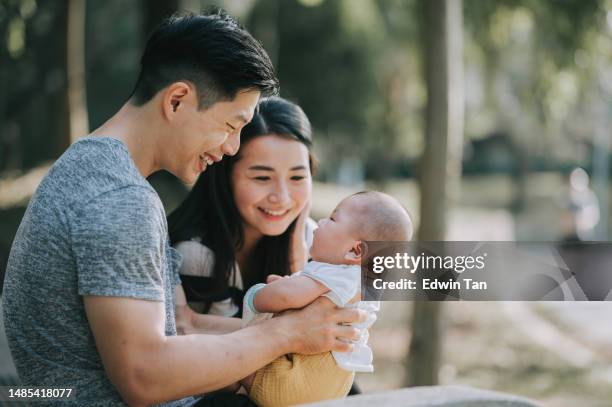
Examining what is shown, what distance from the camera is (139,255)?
172 centimetres

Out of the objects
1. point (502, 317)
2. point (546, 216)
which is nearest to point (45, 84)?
point (502, 317)

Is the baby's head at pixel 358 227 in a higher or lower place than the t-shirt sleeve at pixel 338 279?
higher

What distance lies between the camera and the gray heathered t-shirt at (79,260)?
1705 millimetres

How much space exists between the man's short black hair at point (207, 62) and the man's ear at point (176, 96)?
0.08ft

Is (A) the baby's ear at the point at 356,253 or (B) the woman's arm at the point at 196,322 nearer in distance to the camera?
(A) the baby's ear at the point at 356,253

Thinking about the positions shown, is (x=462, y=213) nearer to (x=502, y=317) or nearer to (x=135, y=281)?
(x=502, y=317)

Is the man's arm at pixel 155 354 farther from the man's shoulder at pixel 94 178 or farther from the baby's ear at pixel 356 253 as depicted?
the baby's ear at pixel 356 253

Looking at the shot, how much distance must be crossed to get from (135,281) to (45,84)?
16.1 meters

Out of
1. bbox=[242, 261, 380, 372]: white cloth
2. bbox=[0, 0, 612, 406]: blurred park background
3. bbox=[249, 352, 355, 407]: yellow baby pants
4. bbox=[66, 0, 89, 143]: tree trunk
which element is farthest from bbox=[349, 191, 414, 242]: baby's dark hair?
bbox=[66, 0, 89, 143]: tree trunk

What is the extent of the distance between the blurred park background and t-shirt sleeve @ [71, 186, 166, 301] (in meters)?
1.02

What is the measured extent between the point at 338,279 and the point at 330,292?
49 mm

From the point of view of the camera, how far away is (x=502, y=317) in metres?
10.9

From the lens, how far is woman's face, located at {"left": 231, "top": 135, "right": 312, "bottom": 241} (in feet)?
9.70

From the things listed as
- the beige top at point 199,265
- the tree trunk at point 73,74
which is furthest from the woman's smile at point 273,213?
the tree trunk at point 73,74
